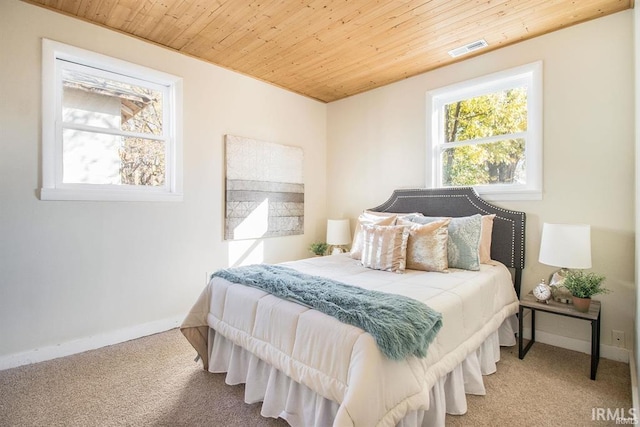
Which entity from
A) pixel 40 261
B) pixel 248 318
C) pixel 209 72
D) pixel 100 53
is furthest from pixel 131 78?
pixel 248 318

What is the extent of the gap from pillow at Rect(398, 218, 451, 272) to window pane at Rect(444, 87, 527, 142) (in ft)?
3.82

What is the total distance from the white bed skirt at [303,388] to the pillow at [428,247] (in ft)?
2.01

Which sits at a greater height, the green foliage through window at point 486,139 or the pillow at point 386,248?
the green foliage through window at point 486,139

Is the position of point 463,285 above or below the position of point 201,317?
above

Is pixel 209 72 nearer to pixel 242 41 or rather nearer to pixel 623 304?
pixel 242 41

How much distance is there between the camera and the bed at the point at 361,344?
1320 mm

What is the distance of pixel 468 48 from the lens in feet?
9.48

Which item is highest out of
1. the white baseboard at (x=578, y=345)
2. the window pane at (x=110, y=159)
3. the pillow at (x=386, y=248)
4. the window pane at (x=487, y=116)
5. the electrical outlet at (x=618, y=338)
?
the window pane at (x=487, y=116)

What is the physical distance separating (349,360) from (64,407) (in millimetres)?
1726

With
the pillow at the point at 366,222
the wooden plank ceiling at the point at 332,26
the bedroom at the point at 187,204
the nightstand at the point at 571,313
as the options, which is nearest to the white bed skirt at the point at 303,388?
the nightstand at the point at 571,313

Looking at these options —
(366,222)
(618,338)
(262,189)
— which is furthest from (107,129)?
(618,338)

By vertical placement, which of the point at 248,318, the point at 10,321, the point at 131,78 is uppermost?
the point at 131,78

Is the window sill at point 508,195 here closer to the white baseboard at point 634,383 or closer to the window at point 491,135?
the window at point 491,135

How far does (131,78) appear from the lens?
2.84 m
